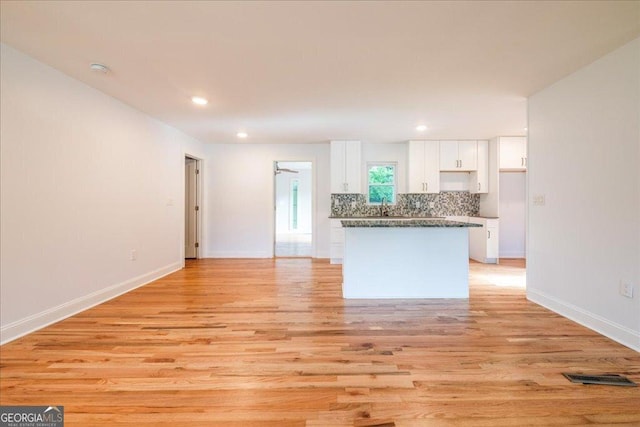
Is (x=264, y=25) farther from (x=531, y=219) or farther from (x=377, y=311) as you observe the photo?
(x=531, y=219)

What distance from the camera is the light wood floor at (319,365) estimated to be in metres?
1.55

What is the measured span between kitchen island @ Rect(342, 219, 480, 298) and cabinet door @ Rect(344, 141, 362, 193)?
2.45 meters

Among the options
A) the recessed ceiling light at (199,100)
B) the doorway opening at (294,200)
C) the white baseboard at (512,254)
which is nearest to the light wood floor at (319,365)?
the recessed ceiling light at (199,100)

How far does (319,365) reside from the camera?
199 cm

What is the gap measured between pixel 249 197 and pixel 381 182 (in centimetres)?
288

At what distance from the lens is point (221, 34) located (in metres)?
2.18

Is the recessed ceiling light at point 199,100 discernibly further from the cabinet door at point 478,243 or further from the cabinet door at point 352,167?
the cabinet door at point 478,243

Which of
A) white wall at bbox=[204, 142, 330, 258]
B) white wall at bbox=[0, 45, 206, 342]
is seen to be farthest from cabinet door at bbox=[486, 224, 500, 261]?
white wall at bbox=[0, 45, 206, 342]

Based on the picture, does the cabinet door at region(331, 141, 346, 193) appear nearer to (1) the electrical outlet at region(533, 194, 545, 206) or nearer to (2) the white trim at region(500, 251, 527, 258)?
(1) the electrical outlet at region(533, 194, 545, 206)

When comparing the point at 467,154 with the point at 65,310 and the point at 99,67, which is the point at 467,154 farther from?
the point at 65,310

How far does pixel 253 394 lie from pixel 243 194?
4915 mm

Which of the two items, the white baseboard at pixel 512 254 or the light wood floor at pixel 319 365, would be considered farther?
the white baseboard at pixel 512 254

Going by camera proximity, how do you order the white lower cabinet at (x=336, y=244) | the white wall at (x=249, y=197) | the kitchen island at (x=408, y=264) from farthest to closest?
the white wall at (x=249, y=197) < the white lower cabinet at (x=336, y=244) < the kitchen island at (x=408, y=264)

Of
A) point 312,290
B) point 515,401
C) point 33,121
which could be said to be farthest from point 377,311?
point 33,121
